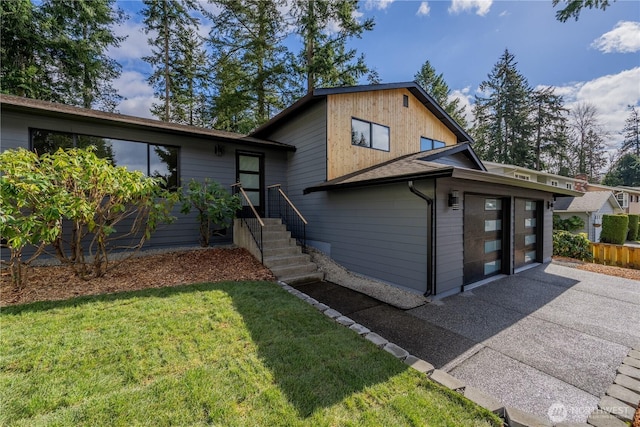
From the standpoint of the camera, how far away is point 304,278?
5992 mm

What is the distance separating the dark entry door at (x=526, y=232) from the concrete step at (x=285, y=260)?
573 centimetres

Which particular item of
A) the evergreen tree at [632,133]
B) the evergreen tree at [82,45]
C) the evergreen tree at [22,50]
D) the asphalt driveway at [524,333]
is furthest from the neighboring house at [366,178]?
the evergreen tree at [632,133]

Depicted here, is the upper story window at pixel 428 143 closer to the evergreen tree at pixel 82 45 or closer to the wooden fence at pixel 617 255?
the wooden fence at pixel 617 255

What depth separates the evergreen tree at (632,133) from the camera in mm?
34344

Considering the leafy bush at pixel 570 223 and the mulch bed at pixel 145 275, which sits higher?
the leafy bush at pixel 570 223

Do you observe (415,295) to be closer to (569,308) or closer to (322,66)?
(569,308)

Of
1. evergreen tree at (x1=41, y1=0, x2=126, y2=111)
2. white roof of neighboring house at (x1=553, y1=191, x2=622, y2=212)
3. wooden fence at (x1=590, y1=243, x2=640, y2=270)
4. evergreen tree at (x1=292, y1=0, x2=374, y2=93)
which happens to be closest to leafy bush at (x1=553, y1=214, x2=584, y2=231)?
white roof of neighboring house at (x1=553, y1=191, x2=622, y2=212)

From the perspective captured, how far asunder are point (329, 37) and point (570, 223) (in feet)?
58.4

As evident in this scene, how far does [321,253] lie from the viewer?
7781mm

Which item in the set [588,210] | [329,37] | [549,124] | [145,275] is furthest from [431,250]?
[549,124]

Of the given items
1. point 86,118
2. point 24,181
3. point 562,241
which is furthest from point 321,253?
point 562,241

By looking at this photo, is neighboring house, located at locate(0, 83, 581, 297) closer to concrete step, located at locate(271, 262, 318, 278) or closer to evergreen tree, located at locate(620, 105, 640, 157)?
concrete step, located at locate(271, 262, 318, 278)

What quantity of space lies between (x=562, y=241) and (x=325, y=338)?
11.1 meters

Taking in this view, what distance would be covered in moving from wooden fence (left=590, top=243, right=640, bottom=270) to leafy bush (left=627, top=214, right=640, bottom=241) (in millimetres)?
13378
